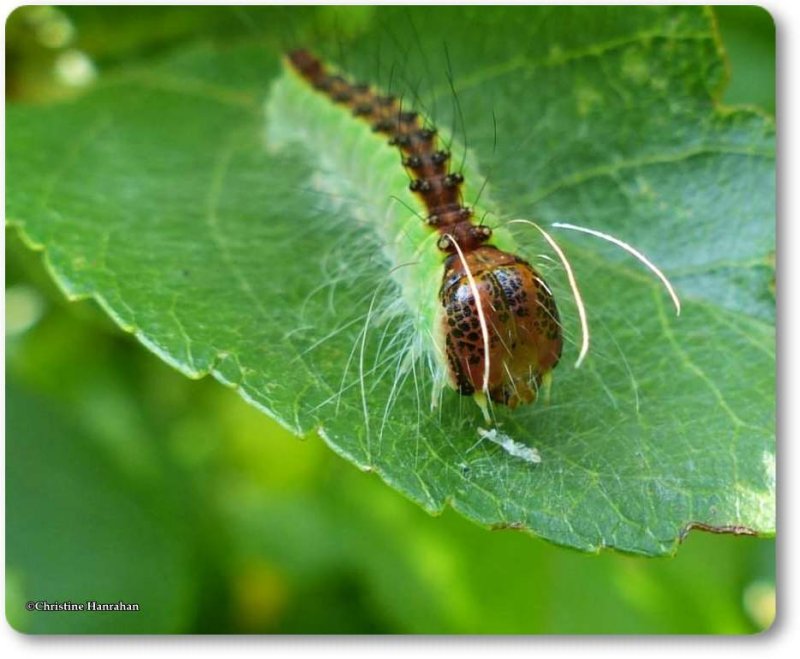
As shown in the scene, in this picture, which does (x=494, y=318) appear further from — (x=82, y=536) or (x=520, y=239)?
(x=82, y=536)

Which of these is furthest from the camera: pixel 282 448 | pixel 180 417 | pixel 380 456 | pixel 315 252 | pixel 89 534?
pixel 282 448

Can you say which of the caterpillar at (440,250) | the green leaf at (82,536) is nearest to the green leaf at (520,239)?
the caterpillar at (440,250)

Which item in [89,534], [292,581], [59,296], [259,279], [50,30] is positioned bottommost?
[292,581]

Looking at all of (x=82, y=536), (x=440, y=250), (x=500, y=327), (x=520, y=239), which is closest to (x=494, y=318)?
(x=500, y=327)

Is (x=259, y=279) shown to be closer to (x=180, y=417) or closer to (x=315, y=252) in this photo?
(x=315, y=252)

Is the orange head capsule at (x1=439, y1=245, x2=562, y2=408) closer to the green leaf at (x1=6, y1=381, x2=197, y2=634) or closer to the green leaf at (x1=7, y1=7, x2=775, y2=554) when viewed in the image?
the green leaf at (x1=7, y1=7, x2=775, y2=554)

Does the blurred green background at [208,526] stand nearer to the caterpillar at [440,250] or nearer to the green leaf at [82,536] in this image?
the green leaf at [82,536]

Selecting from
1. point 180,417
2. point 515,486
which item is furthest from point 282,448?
point 515,486
